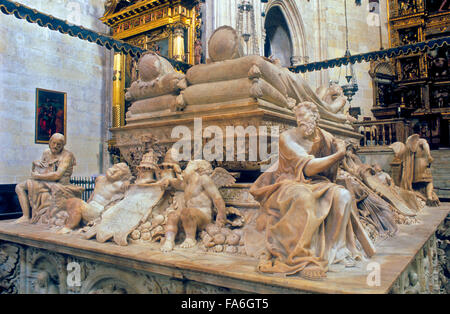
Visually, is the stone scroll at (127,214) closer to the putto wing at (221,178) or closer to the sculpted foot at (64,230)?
the sculpted foot at (64,230)

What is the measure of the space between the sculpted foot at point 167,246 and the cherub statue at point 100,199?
133 centimetres

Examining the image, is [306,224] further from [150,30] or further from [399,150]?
[150,30]

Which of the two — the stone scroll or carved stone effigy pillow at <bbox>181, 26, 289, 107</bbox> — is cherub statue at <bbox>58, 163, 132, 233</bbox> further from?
carved stone effigy pillow at <bbox>181, 26, 289, 107</bbox>

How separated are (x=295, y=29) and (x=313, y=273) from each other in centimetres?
1121

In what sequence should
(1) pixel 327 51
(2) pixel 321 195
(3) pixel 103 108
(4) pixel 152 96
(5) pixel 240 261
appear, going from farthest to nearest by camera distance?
(1) pixel 327 51 → (3) pixel 103 108 → (4) pixel 152 96 → (5) pixel 240 261 → (2) pixel 321 195

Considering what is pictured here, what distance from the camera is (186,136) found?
4797 millimetres

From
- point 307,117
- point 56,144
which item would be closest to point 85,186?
point 56,144

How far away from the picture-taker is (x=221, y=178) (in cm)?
397

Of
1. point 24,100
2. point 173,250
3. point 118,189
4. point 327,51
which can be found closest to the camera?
point 173,250

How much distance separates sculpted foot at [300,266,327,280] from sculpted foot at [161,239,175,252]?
1.33 metres
